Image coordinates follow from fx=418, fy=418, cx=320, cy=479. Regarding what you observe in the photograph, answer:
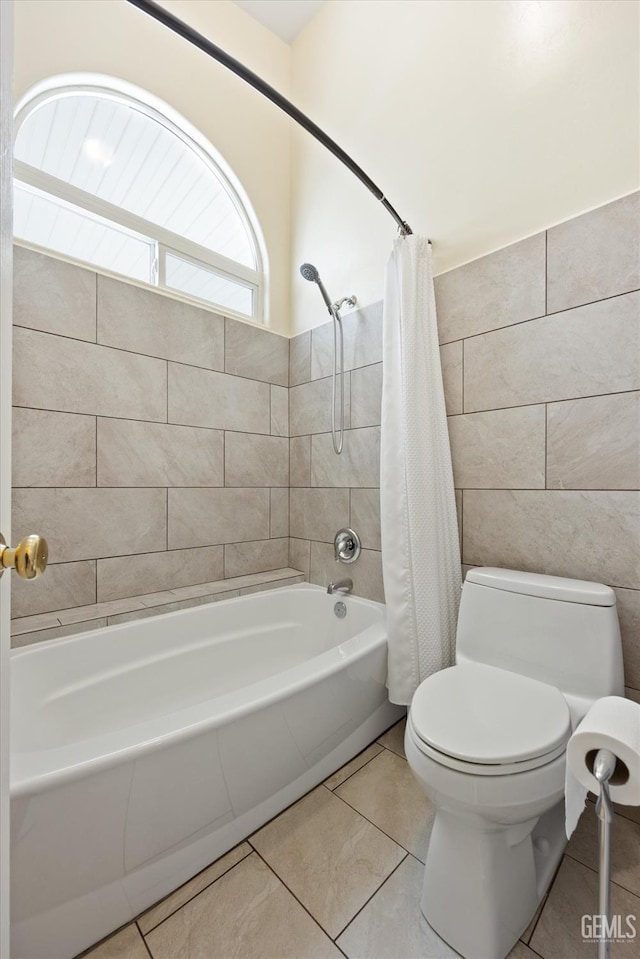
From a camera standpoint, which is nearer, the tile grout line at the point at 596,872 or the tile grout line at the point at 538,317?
the tile grout line at the point at 596,872

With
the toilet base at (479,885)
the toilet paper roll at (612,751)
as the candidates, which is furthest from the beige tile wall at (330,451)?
the toilet paper roll at (612,751)

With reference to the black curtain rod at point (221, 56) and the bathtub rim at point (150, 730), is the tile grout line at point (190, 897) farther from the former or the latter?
the black curtain rod at point (221, 56)

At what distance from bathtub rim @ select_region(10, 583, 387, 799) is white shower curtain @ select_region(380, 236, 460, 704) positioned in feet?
0.59

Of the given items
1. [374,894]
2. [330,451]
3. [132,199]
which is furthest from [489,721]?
[132,199]

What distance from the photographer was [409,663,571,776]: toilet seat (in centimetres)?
91

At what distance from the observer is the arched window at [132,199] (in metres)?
1.71

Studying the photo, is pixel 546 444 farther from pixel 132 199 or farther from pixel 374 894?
pixel 132 199

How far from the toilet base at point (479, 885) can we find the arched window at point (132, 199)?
7.43 feet

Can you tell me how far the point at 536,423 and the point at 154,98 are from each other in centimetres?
223

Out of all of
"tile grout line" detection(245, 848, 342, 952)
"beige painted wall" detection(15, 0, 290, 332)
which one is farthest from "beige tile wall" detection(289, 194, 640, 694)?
"beige painted wall" detection(15, 0, 290, 332)

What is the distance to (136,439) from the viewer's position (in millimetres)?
1848

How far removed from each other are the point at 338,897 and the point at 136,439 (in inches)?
66.9

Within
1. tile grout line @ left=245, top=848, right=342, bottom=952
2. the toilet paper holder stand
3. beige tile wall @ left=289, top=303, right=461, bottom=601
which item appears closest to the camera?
the toilet paper holder stand

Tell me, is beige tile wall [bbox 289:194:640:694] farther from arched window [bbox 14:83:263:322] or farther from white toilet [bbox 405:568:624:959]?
arched window [bbox 14:83:263:322]
